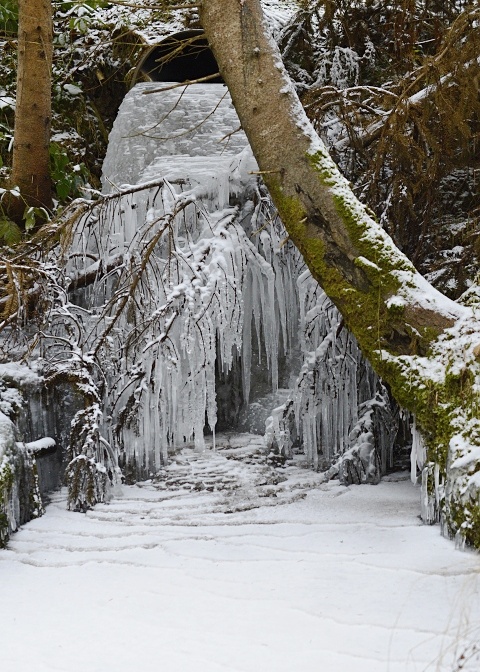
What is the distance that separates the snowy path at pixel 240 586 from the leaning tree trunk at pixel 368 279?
41 cm

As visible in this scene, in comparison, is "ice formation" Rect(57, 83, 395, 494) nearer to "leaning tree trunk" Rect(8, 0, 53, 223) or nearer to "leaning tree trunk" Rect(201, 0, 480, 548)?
"leaning tree trunk" Rect(201, 0, 480, 548)

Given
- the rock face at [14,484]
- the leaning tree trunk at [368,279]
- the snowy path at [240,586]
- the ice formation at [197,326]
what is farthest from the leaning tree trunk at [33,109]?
the snowy path at [240,586]

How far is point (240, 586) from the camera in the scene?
119 inches

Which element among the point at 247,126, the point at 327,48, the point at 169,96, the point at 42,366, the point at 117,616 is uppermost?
the point at 327,48

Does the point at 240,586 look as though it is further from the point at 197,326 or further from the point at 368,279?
the point at 197,326

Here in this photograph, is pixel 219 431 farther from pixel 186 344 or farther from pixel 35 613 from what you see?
pixel 35 613

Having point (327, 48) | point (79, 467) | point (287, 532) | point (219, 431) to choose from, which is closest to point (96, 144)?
point (327, 48)

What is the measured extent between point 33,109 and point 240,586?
494 centimetres

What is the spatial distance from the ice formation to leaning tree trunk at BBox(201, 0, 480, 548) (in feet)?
1.36

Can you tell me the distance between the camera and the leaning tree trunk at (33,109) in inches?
255

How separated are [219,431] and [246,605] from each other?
3.40 meters

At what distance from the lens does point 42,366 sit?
471 cm

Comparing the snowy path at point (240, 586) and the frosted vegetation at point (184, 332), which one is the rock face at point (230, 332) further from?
the snowy path at point (240, 586)

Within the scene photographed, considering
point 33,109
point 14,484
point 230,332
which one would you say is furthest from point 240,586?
point 33,109
